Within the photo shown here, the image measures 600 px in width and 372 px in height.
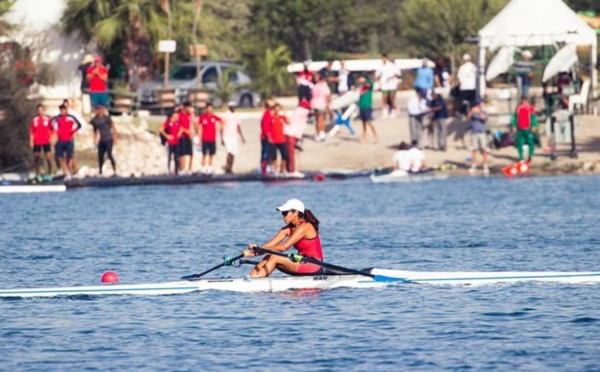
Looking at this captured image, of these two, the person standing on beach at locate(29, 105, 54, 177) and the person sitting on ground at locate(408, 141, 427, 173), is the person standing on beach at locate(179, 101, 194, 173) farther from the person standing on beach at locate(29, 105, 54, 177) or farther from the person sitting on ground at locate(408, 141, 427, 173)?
the person sitting on ground at locate(408, 141, 427, 173)

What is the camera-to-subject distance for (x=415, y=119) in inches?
1689

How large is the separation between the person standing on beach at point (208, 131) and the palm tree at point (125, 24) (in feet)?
37.3

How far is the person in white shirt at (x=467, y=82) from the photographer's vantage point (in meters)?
44.7

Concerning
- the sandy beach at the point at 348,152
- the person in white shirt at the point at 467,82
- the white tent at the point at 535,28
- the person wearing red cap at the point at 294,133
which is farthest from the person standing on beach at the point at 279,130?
the white tent at the point at 535,28

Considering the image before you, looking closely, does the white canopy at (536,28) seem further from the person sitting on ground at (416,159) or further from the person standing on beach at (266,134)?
the person standing on beach at (266,134)

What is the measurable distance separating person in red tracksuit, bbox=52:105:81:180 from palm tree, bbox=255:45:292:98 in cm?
1759

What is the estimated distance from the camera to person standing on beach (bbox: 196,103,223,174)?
39.9 metres

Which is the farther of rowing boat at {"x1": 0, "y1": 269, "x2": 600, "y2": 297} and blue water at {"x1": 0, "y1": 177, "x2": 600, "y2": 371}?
rowing boat at {"x1": 0, "y1": 269, "x2": 600, "y2": 297}

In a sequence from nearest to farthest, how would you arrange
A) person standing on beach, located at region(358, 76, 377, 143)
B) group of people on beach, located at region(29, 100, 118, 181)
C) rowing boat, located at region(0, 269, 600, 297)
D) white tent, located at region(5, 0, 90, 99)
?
rowing boat, located at region(0, 269, 600, 297), group of people on beach, located at region(29, 100, 118, 181), person standing on beach, located at region(358, 76, 377, 143), white tent, located at region(5, 0, 90, 99)

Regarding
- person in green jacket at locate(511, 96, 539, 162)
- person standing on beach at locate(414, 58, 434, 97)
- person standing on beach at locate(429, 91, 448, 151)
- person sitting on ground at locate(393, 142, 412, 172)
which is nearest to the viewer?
person sitting on ground at locate(393, 142, 412, 172)

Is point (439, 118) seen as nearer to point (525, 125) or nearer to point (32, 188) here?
point (525, 125)

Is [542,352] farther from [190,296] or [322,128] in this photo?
[322,128]

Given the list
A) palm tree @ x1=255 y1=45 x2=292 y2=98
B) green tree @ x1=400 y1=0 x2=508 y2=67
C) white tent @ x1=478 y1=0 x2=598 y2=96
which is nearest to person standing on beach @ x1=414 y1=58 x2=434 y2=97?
white tent @ x1=478 y1=0 x2=598 y2=96

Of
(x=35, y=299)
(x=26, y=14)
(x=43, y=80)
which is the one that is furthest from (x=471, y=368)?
(x=26, y=14)
